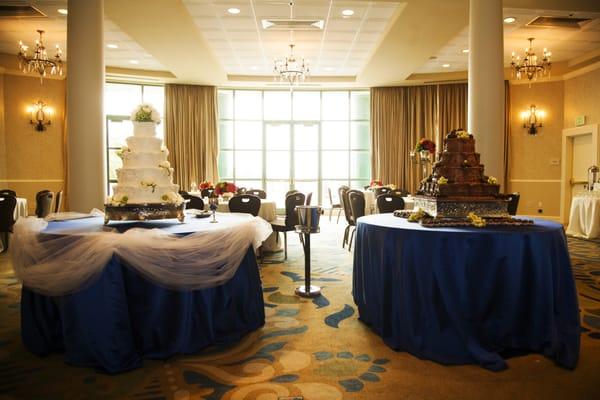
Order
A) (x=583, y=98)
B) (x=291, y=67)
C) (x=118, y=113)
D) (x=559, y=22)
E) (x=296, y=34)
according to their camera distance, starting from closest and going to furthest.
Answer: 1. (x=559, y=22)
2. (x=296, y=34)
3. (x=291, y=67)
4. (x=583, y=98)
5. (x=118, y=113)

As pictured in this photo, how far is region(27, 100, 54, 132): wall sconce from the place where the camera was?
403 inches

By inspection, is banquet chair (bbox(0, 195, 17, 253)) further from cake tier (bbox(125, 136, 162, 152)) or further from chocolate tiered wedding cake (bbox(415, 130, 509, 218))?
chocolate tiered wedding cake (bbox(415, 130, 509, 218))

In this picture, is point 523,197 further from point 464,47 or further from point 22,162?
point 22,162

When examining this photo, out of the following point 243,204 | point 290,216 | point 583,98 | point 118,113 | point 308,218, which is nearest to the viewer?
point 308,218

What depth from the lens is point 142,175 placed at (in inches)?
128

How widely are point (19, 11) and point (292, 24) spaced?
15.3 feet

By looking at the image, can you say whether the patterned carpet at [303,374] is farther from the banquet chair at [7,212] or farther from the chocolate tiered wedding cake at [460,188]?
the banquet chair at [7,212]

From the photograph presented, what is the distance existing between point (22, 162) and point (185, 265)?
986 cm

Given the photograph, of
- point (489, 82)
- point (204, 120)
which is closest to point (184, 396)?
point (489, 82)

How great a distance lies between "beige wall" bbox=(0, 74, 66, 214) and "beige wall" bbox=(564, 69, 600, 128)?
41.8 ft

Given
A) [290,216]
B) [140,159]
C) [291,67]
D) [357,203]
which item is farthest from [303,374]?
[291,67]

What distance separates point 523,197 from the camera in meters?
11.1

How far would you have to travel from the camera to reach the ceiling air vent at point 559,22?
745cm

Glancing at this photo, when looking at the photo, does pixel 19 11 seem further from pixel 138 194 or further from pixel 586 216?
pixel 586 216
